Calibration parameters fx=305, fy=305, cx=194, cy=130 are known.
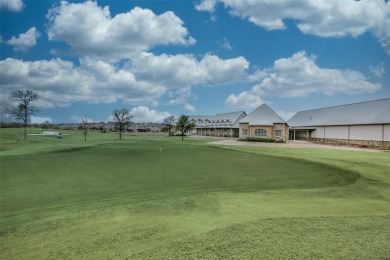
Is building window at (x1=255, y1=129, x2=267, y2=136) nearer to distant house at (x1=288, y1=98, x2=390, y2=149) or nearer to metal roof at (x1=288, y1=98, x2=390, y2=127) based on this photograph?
distant house at (x1=288, y1=98, x2=390, y2=149)

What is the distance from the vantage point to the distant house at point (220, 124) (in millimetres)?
100381

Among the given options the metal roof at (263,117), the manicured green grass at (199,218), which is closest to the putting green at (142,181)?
the manicured green grass at (199,218)

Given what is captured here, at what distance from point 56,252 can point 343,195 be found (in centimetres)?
1008

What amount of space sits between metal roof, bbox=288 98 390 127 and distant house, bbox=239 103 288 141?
30.9ft

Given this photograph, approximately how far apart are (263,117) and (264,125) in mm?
2626

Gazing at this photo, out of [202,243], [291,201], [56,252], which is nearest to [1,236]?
[56,252]

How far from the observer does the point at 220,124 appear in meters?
107

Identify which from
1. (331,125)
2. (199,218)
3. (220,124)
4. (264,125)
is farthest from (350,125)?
(199,218)

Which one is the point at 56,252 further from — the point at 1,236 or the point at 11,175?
the point at 11,175

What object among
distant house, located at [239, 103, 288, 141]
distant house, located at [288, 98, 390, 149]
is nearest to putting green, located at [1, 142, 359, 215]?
distant house, located at [288, 98, 390, 149]

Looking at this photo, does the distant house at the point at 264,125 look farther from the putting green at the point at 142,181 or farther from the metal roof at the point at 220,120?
the putting green at the point at 142,181

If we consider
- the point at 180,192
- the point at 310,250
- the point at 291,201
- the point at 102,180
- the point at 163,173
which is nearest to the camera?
the point at 310,250

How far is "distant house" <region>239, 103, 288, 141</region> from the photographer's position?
70.8 m

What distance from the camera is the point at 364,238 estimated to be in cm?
659
